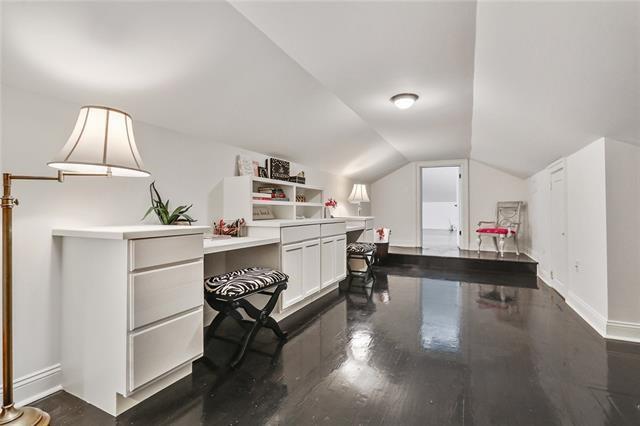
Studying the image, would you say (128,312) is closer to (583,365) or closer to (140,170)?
(140,170)

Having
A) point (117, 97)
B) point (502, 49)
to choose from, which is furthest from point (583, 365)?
point (117, 97)

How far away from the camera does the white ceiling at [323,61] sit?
4.66ft

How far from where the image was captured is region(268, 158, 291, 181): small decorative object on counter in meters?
3.34

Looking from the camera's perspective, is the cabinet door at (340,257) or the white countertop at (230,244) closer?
the white countertop at (230,244)

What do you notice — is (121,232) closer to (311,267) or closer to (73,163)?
(73,163)

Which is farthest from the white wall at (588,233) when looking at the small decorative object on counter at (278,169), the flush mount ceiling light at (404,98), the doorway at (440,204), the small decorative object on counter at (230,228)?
the doorway at (440,204)

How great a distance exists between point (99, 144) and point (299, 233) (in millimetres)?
1829

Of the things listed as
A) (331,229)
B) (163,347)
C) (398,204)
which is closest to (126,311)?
(163,347)

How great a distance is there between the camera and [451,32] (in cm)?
185

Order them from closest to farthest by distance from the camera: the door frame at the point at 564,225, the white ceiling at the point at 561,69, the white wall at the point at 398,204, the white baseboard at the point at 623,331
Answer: the white ceiling at the point at 561,69 < the white baseboard at the point at 623,331 < the door frame at the point at 564,225 < the white wall at the point at 398,204

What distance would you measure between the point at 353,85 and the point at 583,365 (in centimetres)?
266

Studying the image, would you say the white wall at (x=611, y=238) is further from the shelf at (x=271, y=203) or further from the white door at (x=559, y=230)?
the shelf at (x=271, y=203)

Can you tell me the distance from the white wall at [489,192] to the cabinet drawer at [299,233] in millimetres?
4362

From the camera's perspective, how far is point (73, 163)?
1297 millimetres
